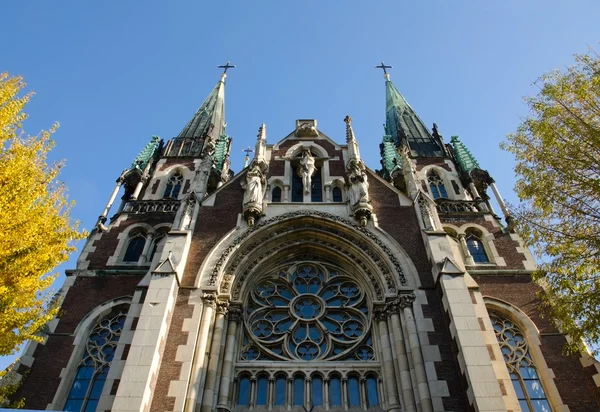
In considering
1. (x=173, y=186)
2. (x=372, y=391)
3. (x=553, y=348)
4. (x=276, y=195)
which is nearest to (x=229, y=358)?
(x=372, y=391)

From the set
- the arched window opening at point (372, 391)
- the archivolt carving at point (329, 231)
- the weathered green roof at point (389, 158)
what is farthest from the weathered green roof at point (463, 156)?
the arched window opening at point (372, 391)

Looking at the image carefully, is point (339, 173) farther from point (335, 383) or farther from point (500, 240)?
point (335, 383)

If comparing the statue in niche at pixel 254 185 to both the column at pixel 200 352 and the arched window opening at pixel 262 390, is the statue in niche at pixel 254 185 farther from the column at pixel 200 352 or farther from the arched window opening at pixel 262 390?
the arched window opening at pixel 262 390

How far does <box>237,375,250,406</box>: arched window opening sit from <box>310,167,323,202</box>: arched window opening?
795cm

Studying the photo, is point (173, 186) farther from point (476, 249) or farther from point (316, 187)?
point (476, 249)

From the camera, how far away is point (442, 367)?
41.5ft

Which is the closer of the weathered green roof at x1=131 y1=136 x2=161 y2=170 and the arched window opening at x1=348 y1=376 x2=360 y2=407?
the arched window opening at x1=348 y1=376 x2=360 y2=407

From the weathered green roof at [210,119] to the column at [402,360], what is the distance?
18.0 meters

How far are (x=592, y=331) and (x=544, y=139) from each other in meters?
5.09

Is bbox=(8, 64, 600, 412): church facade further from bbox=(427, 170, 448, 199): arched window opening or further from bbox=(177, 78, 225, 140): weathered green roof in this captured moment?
bbox=(177, 78, 225, 140): weathered green roof

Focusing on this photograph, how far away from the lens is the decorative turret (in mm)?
17291

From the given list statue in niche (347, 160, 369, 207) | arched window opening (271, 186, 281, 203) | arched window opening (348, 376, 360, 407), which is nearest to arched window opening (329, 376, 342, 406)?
arched window opening (348, 376, 360, 407)

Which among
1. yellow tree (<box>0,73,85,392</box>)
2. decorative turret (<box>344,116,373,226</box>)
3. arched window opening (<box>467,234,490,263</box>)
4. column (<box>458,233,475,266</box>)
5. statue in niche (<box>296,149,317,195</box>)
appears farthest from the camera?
statue in niche (<box>296,149,317,195</box>)

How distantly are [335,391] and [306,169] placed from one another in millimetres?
9476
